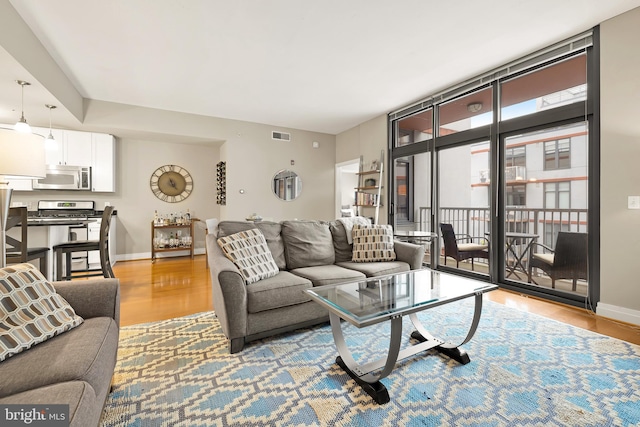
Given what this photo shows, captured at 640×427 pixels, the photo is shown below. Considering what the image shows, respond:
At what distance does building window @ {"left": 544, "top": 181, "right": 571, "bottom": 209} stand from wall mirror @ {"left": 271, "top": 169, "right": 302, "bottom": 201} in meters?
4.25

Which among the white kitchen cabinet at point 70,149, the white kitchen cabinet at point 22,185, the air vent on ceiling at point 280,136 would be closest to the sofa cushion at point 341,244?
the air vent on ceiling at point 280,136

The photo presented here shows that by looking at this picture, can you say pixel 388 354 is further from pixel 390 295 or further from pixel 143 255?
pixel 143 255

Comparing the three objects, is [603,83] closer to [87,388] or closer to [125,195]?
[87,388]

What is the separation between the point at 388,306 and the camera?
1618 mm

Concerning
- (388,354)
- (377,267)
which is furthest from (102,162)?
(388,354)

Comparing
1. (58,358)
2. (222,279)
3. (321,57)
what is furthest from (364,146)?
(58,358)

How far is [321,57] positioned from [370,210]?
10.4ft

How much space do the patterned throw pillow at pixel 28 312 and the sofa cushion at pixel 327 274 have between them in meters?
1.52

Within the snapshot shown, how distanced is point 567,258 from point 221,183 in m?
5.51

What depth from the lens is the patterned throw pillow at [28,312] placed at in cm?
115

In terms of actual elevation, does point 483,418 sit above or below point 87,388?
below

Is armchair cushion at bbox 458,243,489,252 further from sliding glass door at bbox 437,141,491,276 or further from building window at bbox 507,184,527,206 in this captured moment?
building window at bbox 507,184,527,206

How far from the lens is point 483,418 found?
1.42 metres

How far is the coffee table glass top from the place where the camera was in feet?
5.02
